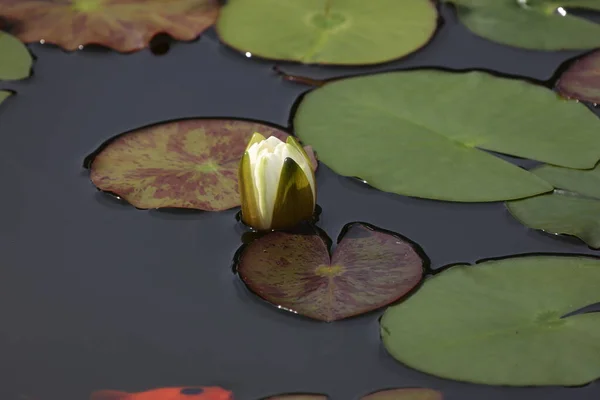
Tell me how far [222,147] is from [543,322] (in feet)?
1.90

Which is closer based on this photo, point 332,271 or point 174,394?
point 174,394

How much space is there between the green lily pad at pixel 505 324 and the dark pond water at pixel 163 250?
20mm

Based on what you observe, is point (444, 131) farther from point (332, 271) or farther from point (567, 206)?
point (332, 271)

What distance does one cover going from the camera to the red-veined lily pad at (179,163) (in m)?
1.37

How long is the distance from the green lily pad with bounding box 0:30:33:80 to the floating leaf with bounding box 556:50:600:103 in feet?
3.23

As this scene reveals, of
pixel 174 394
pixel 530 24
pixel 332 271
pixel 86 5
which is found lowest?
pixel 174 394

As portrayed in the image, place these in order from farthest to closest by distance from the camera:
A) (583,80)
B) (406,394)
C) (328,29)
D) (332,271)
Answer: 1. (328,29)
2. (583,80)
3. (332,271)
4. (406,394)

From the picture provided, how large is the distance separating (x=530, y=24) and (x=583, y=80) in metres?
0.21

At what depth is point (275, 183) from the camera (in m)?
1.28

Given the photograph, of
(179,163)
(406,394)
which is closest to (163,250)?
(179,163)

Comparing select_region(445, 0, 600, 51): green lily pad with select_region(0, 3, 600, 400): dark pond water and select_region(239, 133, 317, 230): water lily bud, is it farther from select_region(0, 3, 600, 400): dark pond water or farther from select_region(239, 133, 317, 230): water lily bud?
select_region(239, 133, 317, 230): water lily bud

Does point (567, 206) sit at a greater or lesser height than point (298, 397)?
greater

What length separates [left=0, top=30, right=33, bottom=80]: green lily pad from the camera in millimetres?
1654

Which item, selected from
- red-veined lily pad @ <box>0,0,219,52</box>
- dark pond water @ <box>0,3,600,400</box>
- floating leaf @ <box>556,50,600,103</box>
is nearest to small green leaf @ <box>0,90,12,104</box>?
dark pond water @ <box>0,3,600,400</box>
